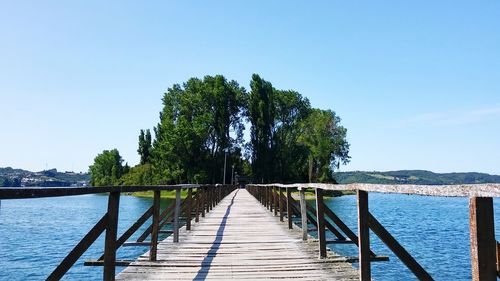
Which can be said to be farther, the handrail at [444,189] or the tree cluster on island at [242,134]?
the tree cluster on island at [242,134]

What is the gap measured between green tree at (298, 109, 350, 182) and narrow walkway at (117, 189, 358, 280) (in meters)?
59.9

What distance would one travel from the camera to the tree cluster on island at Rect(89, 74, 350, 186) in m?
61.9

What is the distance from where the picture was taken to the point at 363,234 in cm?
453

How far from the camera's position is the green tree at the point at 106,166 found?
108750mm

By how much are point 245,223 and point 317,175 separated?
203 ft

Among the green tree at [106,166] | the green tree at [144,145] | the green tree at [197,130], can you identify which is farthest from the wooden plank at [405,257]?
the green tree at [106,166]

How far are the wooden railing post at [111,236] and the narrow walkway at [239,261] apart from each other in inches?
24.6

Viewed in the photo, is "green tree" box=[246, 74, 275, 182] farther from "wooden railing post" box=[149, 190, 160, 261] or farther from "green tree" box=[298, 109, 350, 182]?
"wooden railing post" box=[149, 190, 160, 261]

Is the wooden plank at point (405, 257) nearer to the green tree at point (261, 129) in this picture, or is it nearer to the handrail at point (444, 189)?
the handrail at point (444, 189)

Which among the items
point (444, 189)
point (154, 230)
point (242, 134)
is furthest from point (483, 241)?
point (242, 134)

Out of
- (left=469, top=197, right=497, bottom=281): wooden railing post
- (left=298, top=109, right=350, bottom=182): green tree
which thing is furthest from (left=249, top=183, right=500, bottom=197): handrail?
(left=298, top=109, right=350, bottom=182): green tree

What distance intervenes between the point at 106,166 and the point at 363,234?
11571 cm

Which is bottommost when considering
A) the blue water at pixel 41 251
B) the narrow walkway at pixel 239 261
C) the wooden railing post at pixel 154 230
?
the blue water at pixel 41 251

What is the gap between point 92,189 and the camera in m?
3.87
